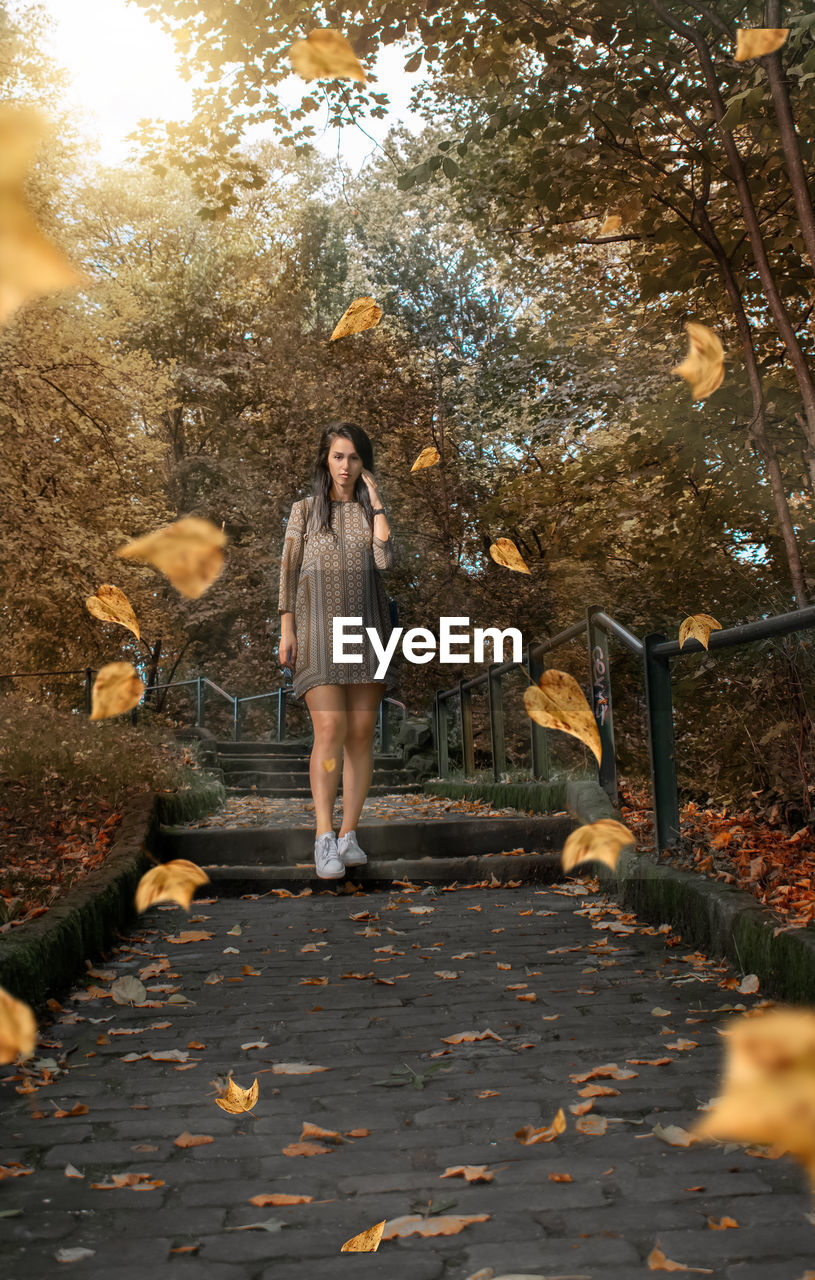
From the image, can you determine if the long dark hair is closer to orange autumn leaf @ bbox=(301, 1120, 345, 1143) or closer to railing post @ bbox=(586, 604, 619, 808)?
railing post @ bbox=(586, 604, 619, 808)

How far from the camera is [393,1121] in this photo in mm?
2432

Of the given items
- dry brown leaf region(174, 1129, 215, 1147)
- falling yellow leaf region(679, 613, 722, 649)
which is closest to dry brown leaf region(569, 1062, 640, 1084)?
dry brown leaf region(174, 1129, 215, 1147)

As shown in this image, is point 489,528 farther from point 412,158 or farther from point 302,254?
point 302,254

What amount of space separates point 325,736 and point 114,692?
3.05 m

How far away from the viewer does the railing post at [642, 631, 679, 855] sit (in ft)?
15.0

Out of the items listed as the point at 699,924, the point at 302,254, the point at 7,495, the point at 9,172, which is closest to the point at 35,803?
the point at 699,924

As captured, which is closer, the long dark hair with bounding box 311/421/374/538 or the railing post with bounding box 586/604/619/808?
the long dark hair with bounding box 311/421/374/538

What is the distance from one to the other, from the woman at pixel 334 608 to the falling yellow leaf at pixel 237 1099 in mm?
2547

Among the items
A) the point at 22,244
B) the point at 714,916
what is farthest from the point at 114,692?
the point at 714,916

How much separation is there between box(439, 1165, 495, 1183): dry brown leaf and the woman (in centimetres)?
304

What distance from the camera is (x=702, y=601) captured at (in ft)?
25.5

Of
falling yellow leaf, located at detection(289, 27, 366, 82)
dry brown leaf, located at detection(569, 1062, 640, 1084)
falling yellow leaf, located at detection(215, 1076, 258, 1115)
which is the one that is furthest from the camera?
dry brown leaf, located at detection(569, 1062, 640, 1084)

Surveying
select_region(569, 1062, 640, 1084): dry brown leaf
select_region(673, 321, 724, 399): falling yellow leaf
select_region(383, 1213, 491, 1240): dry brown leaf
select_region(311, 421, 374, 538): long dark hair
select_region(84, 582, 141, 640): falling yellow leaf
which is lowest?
select_region(383, 1213, 491, 1240): dry brown leaf

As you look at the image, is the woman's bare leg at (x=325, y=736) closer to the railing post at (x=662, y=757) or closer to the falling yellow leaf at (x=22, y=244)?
the railing post at (x=662, y=757)
